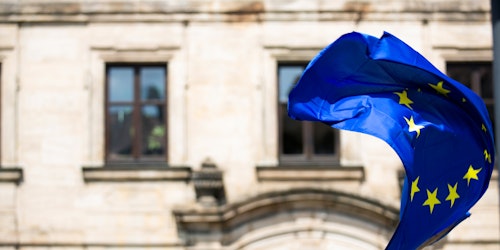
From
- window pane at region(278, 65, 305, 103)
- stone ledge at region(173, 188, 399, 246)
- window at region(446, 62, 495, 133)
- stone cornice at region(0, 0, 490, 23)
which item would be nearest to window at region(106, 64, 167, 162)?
stone cornice at region(0, 0, 490, 23)

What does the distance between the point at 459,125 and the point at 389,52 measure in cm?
99

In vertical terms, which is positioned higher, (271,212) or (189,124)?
(189,124)

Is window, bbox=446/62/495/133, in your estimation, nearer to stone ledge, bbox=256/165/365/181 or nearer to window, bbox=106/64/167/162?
stone ledge, bbox=256/165/365/181

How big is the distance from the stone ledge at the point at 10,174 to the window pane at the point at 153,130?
1716 millimetres

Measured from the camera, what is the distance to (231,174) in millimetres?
17312

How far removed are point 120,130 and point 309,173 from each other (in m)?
2.68

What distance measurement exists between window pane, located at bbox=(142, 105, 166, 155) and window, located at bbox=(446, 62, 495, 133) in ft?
13.3

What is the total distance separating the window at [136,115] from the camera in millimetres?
17531

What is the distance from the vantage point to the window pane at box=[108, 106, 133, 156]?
17.5 meters

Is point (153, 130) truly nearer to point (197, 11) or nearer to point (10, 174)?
point (197, 11)

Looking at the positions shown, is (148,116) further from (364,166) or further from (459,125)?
(459,125)

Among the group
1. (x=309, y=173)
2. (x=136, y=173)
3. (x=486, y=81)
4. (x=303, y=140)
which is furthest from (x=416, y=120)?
(x=486, y=81)

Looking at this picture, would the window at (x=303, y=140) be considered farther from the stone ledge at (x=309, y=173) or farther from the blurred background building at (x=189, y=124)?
the stone ledge at (x=309, y=173)

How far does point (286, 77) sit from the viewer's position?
1766 centimetres
